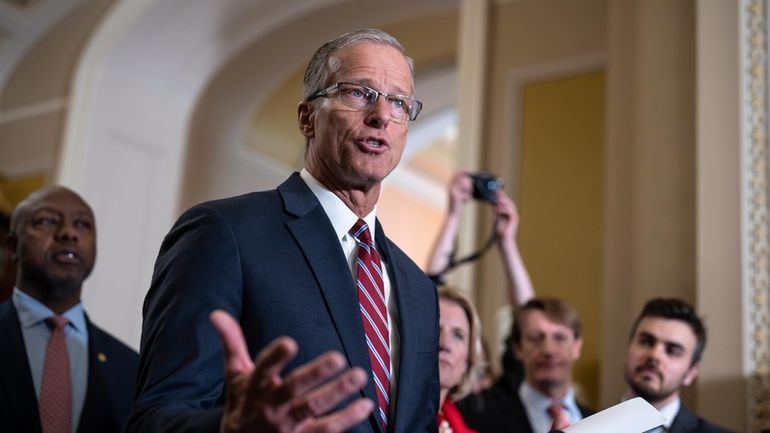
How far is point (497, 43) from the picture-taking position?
5160 mm

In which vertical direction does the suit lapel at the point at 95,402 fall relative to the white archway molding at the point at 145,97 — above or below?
below

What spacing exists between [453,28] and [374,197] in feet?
18.9

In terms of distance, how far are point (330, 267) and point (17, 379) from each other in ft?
3.90

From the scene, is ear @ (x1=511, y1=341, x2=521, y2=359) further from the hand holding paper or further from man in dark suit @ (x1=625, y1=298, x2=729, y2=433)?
the hand holding paper

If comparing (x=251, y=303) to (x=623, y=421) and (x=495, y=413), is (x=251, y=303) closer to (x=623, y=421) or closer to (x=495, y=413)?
(x=623, y=421)

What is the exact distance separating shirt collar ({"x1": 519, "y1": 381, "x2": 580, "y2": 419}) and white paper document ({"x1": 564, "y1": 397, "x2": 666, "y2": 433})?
1.77m

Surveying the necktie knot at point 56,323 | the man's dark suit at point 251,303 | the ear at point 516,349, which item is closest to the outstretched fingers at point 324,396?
the man's dark suit at point 251,303

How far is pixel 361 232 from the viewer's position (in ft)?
5.54

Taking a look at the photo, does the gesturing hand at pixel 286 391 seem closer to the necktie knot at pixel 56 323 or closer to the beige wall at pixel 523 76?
the necktie knot at pixel 56 323

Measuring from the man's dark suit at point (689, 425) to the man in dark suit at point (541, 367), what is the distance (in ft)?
1.17

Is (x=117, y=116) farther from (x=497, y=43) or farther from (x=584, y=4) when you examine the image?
(x=584, y=4)

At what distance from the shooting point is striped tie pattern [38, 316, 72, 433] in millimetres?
2414

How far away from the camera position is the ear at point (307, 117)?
1724mm

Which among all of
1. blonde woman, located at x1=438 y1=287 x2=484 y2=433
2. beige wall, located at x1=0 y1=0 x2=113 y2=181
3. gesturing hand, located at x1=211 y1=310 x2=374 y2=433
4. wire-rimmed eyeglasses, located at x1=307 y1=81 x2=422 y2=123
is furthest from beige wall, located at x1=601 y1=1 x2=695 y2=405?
beige wall, located at x1=0 y1=0 x2=113 y2=181
